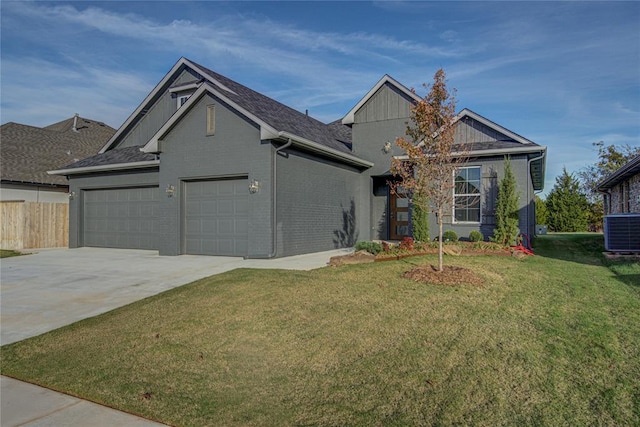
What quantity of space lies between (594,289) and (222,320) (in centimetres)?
604

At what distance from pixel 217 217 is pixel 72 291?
5.28 metres

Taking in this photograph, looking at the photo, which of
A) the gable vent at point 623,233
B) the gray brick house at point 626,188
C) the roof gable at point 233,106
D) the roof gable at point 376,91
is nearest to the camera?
the gable vent at point 623,233

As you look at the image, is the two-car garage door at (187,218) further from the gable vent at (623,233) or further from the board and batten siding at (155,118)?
the gable vent at (623,233)

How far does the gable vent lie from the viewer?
34.8ft

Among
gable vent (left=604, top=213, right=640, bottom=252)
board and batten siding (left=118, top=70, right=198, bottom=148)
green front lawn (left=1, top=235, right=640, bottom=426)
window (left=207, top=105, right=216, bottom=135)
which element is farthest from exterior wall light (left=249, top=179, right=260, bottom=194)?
gable vent (left=604, top=213, right=640, bottom=252)

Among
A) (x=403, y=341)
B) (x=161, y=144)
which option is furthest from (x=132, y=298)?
(x=161, y=144)

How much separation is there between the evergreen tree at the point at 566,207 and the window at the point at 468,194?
1960 cm

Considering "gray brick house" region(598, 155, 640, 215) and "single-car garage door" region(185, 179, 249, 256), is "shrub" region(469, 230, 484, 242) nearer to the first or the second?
"gray brick house" region(598, 155, 640, 215)

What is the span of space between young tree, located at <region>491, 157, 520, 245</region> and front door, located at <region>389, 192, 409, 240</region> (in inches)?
182

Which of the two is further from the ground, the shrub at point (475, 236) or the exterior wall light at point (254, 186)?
the exterior wall light at point (254, 186)

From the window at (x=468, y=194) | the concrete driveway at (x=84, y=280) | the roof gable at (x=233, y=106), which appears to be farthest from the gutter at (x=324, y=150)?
the window at (x=468, y=194)

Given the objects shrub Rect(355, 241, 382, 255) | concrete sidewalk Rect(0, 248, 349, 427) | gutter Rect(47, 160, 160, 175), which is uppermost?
gutter Rect(47, 160, 160, 175)

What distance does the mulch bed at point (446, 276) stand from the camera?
21.9 feet

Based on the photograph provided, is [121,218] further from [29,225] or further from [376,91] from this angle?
[376,91]
